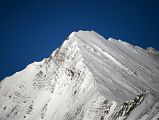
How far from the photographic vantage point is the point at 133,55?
8525cm

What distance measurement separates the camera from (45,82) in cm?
7031

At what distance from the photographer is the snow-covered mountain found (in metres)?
46.5

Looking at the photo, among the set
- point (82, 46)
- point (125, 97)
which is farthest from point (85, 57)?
point (125, 97)

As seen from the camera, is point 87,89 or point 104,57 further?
point 104,57

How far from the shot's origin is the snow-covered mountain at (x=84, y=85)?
152 feet

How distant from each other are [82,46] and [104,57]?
571 cm

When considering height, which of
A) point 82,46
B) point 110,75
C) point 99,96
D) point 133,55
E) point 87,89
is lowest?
point 99,96

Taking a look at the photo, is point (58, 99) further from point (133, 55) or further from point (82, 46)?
point (133, 55)

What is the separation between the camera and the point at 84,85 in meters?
56.1

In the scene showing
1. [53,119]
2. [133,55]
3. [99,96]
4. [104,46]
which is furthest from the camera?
[133,55]

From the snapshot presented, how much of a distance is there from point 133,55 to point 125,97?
33.5 meters

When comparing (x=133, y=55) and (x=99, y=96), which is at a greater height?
(x=133, y=55)

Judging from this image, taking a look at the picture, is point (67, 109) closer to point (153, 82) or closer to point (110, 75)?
point (110, 75)

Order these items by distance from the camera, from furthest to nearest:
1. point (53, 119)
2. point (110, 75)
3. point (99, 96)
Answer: point (110, 75), point (53, 119), point (99, 96)
